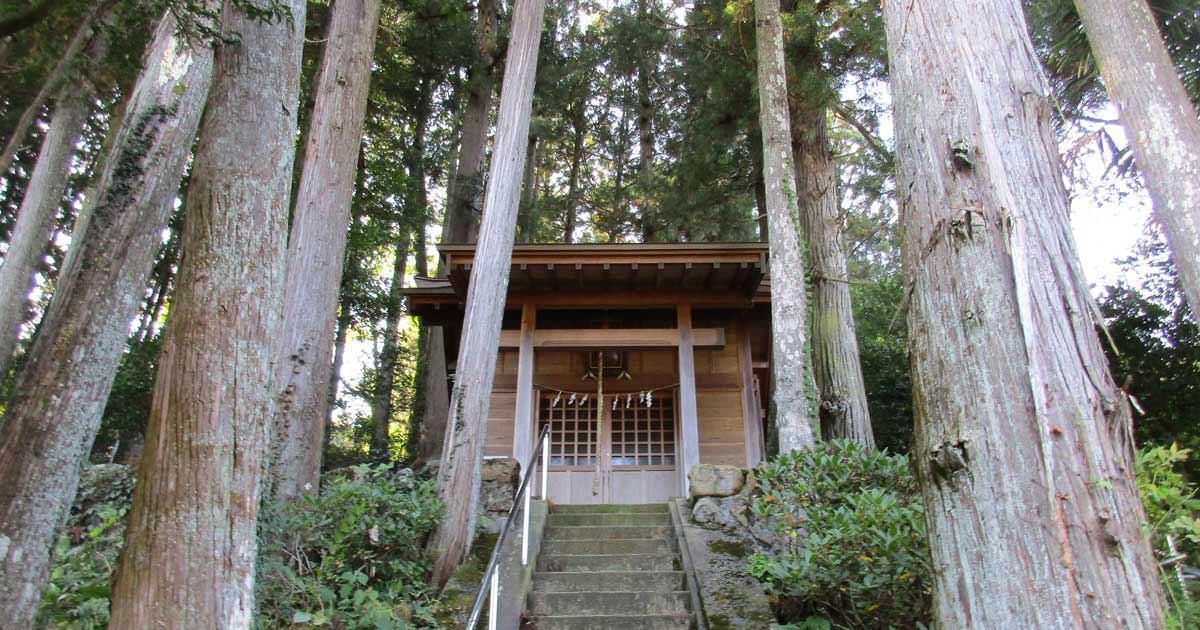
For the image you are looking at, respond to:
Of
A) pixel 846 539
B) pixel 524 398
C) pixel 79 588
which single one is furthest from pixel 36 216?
pixel 846 539

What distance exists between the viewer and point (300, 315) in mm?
5770

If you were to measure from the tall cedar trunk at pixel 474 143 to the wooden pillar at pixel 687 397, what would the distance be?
5.74 m

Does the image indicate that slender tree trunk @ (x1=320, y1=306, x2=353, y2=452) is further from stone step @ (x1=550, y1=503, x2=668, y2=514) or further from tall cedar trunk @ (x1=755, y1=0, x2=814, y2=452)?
tall cedar trunk @ (x1=755, y1=0, x2=814, y2=452)

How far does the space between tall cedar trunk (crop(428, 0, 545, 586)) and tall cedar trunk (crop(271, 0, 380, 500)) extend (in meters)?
1.12

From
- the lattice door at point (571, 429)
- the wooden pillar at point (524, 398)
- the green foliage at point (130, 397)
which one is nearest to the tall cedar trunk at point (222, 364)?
the wooden pillar at point (524, 398)

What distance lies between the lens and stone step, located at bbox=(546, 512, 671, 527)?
276 inches

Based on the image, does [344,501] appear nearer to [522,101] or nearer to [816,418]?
[816,418]

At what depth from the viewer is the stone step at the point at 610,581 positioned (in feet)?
18.1

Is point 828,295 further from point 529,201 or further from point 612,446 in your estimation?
point 529,201

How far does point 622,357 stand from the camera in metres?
10.4

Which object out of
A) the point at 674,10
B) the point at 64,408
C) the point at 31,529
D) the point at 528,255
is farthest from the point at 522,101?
the point at 674,10

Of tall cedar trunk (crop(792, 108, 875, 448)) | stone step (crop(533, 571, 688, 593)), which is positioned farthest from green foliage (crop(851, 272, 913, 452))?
stone step (crop(533, 571, 688, 593))

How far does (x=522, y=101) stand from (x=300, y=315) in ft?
11.3

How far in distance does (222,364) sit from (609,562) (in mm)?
3959
